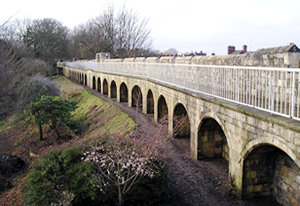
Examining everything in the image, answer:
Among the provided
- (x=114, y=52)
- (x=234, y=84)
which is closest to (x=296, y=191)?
(x=234, y=84)

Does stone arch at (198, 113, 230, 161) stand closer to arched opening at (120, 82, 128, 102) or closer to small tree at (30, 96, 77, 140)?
small tree at (30, 96, 77, 140)

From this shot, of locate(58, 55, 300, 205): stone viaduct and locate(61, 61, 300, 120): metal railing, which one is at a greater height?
locate(61, 61, 300, 120): metal railing

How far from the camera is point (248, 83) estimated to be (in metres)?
5.61

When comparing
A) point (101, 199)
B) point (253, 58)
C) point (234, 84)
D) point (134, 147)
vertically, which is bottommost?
point (101, 199)

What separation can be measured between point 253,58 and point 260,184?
3008 millimetres

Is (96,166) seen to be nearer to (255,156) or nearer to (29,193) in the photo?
(29,193)

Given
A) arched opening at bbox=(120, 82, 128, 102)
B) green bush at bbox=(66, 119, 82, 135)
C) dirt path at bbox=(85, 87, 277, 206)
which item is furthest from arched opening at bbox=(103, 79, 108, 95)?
dirt path at bbox=(85, 87, 277, 206)

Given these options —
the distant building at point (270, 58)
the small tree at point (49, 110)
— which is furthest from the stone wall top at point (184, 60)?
the small tree at point (49, 110)

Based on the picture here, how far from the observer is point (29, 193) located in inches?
246

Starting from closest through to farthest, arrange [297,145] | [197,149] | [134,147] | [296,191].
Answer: [297,145]
[296,191]
[134,147]
[197,149]

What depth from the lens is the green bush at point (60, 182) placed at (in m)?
6.02

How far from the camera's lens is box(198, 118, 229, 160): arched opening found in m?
8.22

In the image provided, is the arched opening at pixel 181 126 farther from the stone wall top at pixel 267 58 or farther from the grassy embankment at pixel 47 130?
the stone wall top at pixel 267 58

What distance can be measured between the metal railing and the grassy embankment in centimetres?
393
